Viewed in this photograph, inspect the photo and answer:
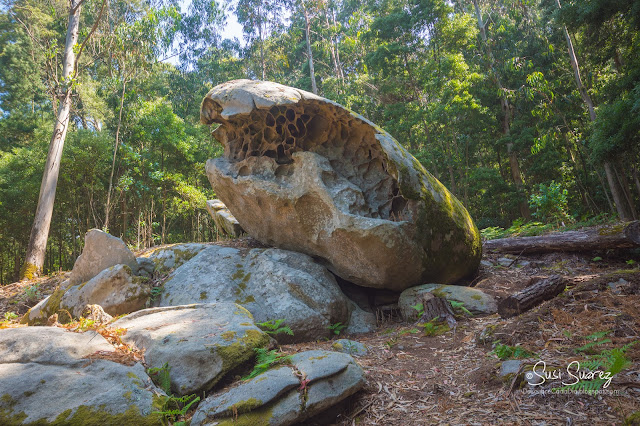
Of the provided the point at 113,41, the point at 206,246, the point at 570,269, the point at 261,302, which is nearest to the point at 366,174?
the point at 261,302

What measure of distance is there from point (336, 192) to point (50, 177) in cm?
950

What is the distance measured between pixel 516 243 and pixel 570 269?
1493mm

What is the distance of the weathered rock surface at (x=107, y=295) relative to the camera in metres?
5.38

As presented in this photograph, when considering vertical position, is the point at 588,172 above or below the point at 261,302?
above

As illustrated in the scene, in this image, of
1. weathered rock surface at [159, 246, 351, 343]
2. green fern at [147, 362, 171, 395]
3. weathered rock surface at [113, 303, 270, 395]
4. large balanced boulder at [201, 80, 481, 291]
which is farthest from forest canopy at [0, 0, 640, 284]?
green fern at [147, 362, 171, 395]

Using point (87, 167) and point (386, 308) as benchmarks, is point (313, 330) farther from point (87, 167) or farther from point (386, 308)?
point (87, 167)

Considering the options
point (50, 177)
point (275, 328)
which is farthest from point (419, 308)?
point (50, 177)

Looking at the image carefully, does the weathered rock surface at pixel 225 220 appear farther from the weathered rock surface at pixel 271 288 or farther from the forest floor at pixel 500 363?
the forest floor at pixel 500 363

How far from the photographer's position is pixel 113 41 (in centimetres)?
1201

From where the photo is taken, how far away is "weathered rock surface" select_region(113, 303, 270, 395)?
9.66 feet

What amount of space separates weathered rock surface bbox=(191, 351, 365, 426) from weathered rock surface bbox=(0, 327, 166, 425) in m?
0.46

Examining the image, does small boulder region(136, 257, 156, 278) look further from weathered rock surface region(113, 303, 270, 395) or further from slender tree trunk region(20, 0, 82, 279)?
slender tree trunk region(20, 0, 82, 279)

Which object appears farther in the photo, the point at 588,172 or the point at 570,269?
the point at 588,172

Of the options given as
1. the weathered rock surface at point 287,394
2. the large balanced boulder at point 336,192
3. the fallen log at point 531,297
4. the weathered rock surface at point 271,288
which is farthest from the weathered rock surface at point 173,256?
the fallen log at point 531,297
